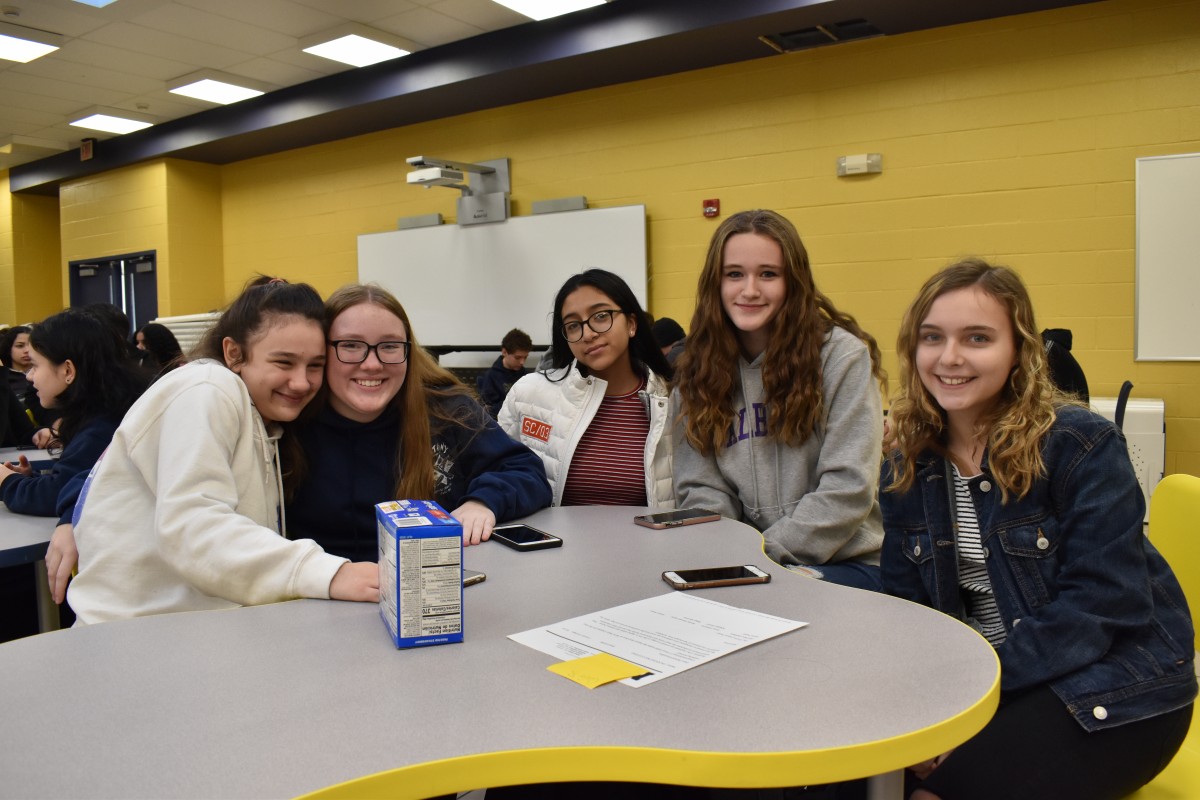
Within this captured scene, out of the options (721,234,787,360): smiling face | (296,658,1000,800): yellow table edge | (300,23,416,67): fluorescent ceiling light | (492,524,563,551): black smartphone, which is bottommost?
(296,658,1000,800): yellow table edge

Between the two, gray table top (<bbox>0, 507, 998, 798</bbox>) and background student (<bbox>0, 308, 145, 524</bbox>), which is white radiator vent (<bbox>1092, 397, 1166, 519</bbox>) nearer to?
gray table top (<bbox>0, 507, 998, 798</bbox>)

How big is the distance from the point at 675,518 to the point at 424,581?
0.84 m

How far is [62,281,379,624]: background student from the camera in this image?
1396 millimetres

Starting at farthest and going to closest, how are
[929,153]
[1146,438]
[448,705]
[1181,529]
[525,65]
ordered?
1. [525,65]
2. [929,153]
3. [1146,438]
4. [1181,529]
5. [448,705]

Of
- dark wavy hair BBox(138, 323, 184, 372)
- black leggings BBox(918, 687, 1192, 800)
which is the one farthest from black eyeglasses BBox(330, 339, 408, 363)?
dark wavy hair BBox(138, 323, 184, 372)

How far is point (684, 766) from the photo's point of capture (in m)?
0.88

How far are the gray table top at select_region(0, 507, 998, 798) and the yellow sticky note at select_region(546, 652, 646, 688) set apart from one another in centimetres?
2

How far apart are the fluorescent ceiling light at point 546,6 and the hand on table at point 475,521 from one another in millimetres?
3982

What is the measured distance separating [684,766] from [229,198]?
28.9 ft

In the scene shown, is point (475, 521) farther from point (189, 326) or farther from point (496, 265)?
point (496, 265)

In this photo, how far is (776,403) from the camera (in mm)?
2117

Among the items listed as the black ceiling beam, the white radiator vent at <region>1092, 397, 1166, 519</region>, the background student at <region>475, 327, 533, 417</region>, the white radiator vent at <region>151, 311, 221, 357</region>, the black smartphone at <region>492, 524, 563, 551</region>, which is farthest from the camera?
the background student at <region>475, 327, 533, 417</region>

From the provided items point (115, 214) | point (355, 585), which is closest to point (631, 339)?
point (355, 585)

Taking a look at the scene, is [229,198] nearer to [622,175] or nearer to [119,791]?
[622,175]
